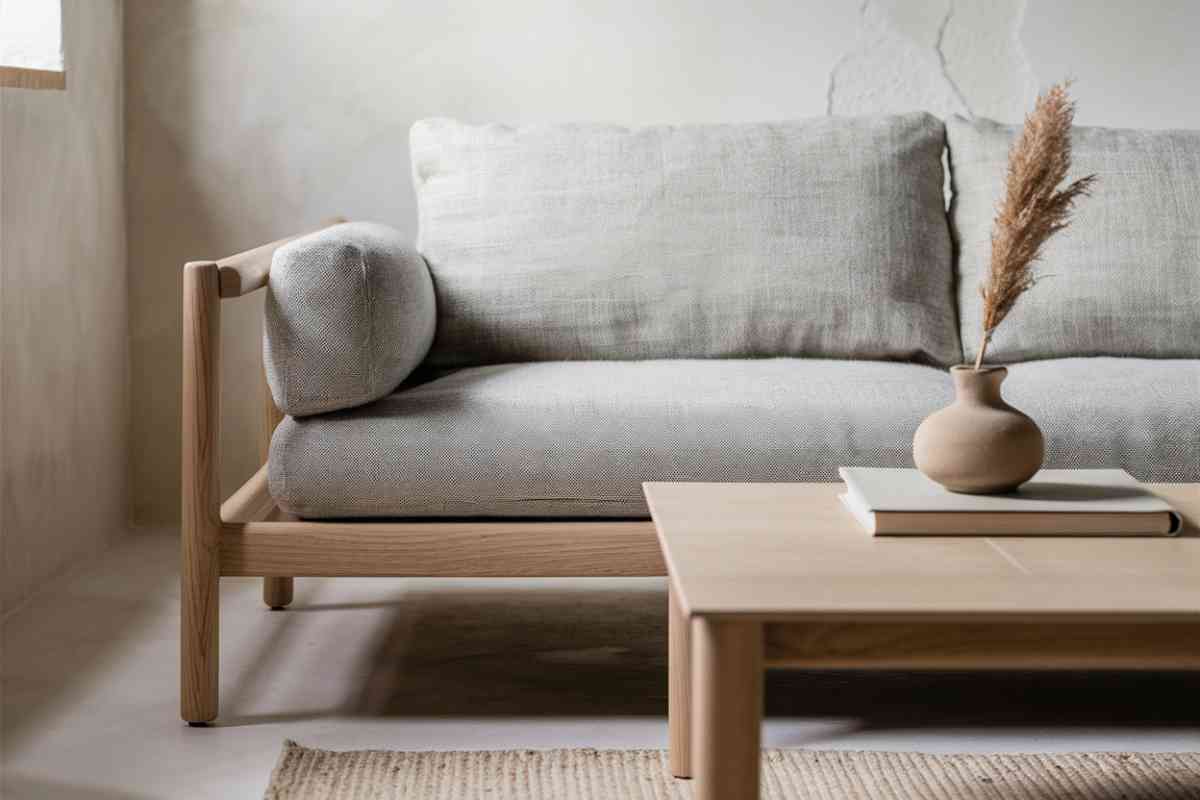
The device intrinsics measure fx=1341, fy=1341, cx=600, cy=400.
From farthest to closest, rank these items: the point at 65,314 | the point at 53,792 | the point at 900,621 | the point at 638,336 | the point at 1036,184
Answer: the point at 65,314 < the point at 638,336 < the point at 53,792 < the point at 1036,184 < the point at 900,621

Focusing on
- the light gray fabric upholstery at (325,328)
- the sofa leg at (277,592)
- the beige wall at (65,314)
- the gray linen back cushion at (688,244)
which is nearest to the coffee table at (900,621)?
the light gray fabric upholstery at (325,328)

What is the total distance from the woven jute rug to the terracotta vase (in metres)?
0.41

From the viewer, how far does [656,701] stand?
1.83 metres

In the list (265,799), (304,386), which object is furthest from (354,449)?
(265,799)

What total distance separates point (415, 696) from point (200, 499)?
0.41 m

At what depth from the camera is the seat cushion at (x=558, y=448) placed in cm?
174

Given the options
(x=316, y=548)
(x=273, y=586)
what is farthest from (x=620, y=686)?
(x=273, y=586)

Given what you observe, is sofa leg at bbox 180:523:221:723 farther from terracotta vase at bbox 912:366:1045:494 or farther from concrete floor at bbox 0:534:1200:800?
terracotta vase at bbox 912:366:1045:494

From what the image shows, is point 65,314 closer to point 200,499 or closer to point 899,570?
point 200,499

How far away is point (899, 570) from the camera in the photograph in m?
1.09

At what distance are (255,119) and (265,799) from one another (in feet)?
6.01

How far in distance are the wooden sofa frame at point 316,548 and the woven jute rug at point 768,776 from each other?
218mm

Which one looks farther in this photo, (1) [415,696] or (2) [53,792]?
(1) [415,696]

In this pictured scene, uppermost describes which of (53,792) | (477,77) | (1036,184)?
(477,77)
